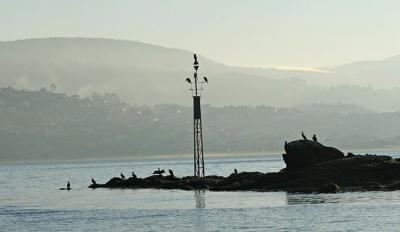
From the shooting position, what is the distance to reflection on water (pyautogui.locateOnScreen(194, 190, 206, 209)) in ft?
330

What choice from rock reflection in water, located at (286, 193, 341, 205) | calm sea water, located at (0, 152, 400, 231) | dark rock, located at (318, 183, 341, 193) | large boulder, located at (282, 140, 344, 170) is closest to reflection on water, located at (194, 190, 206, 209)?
calm sea water, located at (0, 152, 400, 231)

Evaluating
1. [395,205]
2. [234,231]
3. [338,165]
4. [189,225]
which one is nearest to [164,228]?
[189,225]

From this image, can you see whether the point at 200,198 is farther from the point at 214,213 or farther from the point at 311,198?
the point at 214,213

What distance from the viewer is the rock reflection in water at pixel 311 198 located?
95.8 metres

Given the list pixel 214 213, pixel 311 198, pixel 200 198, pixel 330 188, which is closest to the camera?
pixel 214 213

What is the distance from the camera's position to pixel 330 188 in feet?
355

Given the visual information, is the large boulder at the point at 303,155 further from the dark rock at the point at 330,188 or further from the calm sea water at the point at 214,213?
the dark rock at the point at 330,188

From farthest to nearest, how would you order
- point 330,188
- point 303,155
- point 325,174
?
point 303,155 < point 325,174 < point 330,188

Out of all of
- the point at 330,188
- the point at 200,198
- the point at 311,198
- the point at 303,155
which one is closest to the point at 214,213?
the point at 311,198

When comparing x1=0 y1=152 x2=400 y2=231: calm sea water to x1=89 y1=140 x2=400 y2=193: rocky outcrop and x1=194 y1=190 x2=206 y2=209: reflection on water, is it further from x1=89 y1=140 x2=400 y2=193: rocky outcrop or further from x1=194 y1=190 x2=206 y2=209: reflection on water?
x1=89 y1=140 x2=400 y2=193: rocky outcrop

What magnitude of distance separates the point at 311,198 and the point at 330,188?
914cm

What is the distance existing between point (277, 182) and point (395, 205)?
31.7m

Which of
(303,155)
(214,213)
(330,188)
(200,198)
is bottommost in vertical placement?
(214,213)

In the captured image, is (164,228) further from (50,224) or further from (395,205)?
(395,205)
